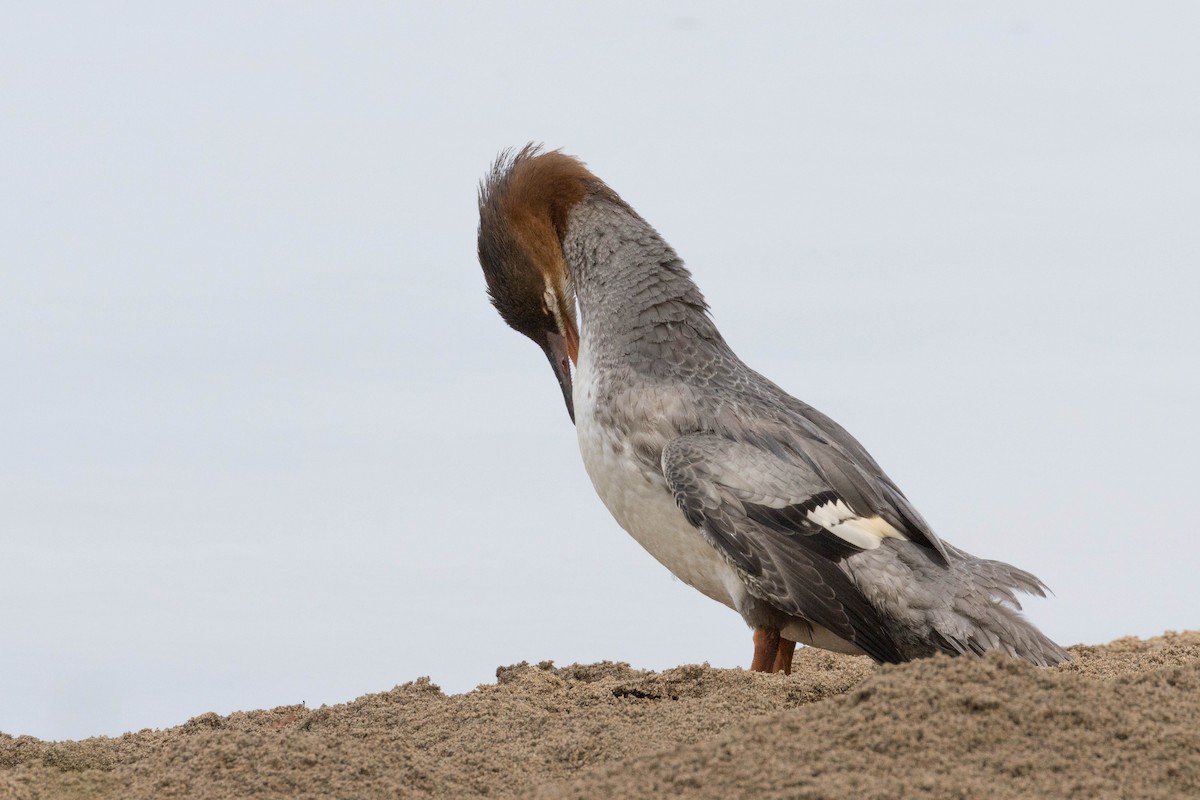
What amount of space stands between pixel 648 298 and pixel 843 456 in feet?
4.84

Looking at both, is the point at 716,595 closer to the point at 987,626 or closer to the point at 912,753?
the point at 987,626

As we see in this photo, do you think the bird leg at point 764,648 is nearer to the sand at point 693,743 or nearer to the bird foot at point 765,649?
the bird foot at point 765,649

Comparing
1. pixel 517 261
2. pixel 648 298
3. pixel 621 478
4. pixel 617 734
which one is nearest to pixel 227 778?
pixel 617 734

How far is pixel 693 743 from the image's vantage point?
543 centimetres

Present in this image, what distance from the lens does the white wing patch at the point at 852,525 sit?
6902 mm

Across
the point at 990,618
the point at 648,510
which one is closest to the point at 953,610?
the point at 990,618

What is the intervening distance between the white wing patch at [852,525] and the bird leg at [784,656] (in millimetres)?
716

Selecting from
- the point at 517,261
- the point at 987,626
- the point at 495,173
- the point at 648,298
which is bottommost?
the point at 987,626

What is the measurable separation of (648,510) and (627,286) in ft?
4.69

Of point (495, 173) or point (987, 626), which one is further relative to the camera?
point (495, 173)

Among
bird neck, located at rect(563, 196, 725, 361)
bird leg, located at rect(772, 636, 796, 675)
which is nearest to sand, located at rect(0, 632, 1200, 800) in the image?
bird leg, located at rect(772, 636, 796, 675)

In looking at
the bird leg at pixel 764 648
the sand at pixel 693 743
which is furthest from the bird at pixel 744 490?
the sand at pixel 693 743

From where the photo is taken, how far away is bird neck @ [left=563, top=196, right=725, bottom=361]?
7.77 metres

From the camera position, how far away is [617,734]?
582 centimetres
